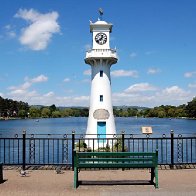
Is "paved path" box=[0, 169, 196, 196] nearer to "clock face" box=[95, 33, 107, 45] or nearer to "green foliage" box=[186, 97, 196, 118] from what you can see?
"clock face" box=[95, 33, 107, 45]

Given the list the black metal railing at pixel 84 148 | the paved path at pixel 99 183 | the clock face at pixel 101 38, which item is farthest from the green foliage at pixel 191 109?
the paved path at pixel 99 183

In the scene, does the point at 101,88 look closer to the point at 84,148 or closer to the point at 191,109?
the point at 84,148

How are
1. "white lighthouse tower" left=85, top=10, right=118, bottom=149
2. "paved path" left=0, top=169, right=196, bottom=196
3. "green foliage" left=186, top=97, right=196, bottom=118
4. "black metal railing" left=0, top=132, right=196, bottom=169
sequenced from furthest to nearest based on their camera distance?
"green foliage" left=186, top=97, right=196, bottom=118 < "white lighthouse tower" left=85, top=10, right=118, bottom=149 < "black metal railing" left=0, top=132, right=196, bottom=169 < "paved path" left=0, top=169, right=196, bottom=196

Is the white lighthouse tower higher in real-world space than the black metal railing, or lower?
higher

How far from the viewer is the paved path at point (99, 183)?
9.13m

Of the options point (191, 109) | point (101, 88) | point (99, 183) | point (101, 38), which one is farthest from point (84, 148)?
point (191, 109)

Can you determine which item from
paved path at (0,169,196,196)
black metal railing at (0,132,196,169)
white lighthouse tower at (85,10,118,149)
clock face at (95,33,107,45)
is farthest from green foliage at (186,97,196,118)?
paved path at (0,169,196,196)

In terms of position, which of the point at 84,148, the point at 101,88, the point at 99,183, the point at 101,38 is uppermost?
the point at 101,38

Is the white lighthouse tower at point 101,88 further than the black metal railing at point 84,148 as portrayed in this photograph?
Yes

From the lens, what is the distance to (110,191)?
361 inches

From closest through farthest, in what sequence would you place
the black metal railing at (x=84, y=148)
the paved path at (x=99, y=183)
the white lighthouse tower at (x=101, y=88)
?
the paved path at (x=99, y=183)
the black metal railing at (x=84, y=148)
the white lighthouse tower at (x=101, y=88)

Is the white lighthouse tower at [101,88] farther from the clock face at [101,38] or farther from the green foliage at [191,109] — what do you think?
the green foliage at [191,109]

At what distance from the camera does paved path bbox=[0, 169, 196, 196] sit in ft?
30.0

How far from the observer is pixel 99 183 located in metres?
10.1
